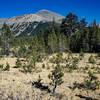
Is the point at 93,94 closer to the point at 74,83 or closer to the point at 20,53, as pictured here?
the point at 74,83

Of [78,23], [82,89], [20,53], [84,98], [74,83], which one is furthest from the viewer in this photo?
[78,23]

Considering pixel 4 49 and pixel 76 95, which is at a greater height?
pixel 4 49

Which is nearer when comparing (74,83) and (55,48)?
(74,83)

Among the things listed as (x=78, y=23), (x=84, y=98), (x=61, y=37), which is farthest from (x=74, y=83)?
(x=78, y=23)

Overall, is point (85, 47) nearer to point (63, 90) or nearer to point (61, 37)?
point (61, 37)

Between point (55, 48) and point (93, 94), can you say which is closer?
point (93, 94)

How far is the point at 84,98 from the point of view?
811 inches

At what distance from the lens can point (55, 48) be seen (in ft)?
238

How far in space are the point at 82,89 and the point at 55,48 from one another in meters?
48.4

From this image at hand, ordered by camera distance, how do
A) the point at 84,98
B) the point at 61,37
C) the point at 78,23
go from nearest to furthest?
the point at 84,98 < the point at 61,37 < the point at 78,23

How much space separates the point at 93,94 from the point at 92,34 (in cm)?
5077

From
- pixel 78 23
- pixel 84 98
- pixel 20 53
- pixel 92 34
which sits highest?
pixel 78 23

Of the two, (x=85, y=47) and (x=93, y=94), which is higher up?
(x=85, y=47)

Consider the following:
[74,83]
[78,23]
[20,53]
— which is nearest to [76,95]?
[74,83]
